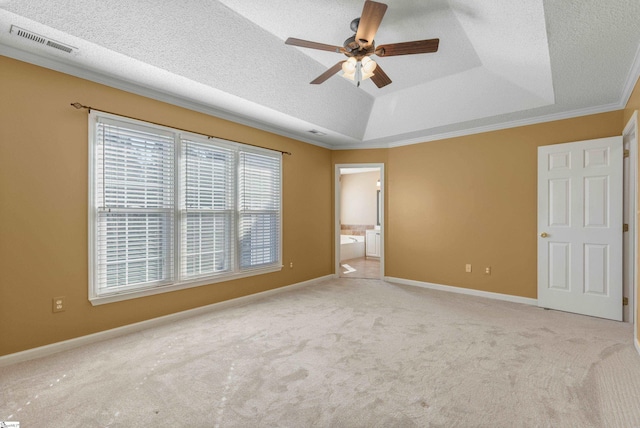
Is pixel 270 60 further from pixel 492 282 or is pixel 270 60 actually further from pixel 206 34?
pixel 492 282

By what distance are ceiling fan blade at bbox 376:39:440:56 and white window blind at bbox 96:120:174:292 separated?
99.6 inches

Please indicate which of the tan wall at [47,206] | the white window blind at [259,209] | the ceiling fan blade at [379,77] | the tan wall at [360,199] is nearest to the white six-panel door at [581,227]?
the ceiling fan blade at [379,77]

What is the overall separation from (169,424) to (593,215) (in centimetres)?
482

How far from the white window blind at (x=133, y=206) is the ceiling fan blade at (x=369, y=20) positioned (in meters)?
2.43

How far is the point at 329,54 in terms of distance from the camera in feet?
10.6

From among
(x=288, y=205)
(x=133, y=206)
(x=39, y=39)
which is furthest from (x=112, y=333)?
(x=288, y=205)

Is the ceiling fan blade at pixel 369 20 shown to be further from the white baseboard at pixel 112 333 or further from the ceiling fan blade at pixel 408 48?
the white baseboard at pixel 112 333

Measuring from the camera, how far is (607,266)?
3570mm

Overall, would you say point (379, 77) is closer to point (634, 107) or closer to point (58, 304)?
point (634, 107)

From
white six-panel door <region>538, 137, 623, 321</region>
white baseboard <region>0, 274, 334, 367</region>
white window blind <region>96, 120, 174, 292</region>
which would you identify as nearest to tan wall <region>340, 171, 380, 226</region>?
white six-panel door <region>538, 137, 623, 321</region>

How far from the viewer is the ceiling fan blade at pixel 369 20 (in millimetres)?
1909

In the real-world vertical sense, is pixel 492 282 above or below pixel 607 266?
below

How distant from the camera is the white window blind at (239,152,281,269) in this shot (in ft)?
14.0

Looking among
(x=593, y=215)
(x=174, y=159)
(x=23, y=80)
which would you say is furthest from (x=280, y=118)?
(x=593, y=215)
